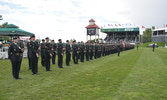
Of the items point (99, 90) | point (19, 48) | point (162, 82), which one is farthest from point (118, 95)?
point (19, 48)

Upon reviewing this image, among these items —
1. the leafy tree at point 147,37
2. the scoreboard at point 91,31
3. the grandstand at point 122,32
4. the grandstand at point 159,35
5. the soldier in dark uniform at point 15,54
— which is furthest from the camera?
the leafy tree at point 147,37

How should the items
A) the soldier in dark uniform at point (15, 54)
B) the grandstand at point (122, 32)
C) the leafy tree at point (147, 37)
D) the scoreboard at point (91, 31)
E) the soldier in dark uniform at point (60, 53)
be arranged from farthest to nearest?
the leafy tree at point (147, 37), the grandstand at point (122, 32), the scoreboard at point (91, 31), the soldier in dark uniform at point (60, 53), the soldier in dark uniform at point (15, 54)

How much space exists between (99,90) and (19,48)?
15.3ft

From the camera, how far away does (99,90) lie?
6.04 metres

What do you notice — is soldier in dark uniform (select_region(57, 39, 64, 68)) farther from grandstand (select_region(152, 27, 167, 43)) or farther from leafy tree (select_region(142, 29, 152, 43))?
leafy tree (select_region(142, 29, 152, 43))

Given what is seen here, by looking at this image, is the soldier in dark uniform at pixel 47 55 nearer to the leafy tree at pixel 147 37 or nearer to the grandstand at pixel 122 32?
the grandstand at pixel 122 32

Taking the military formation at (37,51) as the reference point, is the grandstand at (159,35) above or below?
above

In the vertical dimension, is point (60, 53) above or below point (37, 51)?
below

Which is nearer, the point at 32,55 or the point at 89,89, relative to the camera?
→ the point at 89,89

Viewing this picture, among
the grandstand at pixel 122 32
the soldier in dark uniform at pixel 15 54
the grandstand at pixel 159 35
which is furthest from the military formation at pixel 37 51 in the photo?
the grandstand at pixel 159 35

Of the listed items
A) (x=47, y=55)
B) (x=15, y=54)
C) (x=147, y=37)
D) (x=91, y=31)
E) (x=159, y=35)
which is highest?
(x=147, y=37)

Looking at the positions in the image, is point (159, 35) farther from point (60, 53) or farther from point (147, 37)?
point (60, 53)

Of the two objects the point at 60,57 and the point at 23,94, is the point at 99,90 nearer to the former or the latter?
the point at 23,94

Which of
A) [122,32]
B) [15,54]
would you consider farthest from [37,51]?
[122,32]
